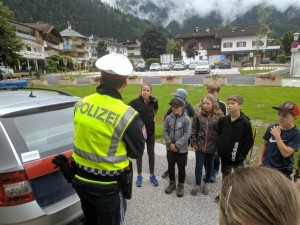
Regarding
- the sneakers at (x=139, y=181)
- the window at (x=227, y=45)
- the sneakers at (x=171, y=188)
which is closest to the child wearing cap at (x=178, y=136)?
the sneakers at (x=171, y=188)

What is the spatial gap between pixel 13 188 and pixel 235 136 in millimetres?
2656

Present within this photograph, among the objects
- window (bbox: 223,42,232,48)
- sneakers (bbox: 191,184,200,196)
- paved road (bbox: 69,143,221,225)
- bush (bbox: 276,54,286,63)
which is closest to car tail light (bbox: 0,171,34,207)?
paved road (bbox: 69,143,221,225)

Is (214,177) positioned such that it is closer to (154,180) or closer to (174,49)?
(154,180)

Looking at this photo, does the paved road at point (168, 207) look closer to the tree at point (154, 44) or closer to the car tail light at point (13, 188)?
the car tail light at point (13, 188)

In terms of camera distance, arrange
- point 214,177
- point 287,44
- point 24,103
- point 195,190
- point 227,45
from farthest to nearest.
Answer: point 227,45, point 287,44, point 214,177, point 195,190, point 24,103

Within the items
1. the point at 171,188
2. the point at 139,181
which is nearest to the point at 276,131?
the point at 171,188

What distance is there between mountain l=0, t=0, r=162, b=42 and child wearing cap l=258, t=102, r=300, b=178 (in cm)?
10868

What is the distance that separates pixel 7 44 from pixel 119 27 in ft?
390

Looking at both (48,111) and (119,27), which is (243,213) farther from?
(119,27)

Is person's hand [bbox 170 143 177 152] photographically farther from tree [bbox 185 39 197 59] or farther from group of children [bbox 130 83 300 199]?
tree [bbox 185 39 197 59]

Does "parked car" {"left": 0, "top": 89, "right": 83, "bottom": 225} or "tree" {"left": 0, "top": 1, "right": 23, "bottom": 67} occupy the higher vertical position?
"tree" {"left": 0, "top": 1, "right": 23, "bottom": 67}

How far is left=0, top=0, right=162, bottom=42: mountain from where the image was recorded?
333 ft

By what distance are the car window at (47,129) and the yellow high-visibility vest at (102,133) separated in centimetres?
62

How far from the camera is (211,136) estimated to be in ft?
11.9
